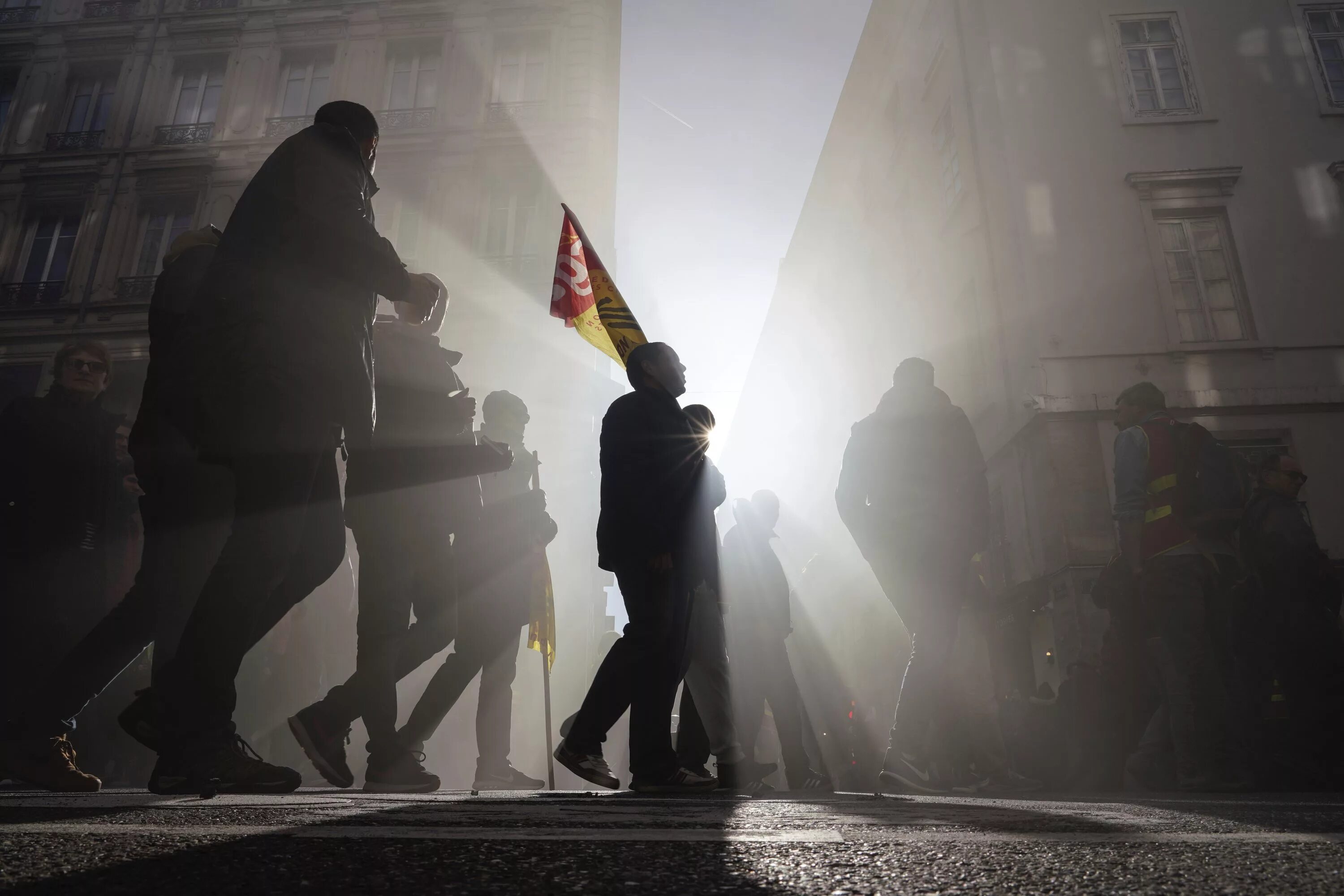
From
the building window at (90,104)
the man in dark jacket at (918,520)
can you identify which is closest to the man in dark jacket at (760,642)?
the man in dark jacket at (918,520)

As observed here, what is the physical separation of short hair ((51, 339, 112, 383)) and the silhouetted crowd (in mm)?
37

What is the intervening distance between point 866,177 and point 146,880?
2589 centimetres

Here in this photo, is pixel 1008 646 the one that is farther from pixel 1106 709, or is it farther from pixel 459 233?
pixel 459 233

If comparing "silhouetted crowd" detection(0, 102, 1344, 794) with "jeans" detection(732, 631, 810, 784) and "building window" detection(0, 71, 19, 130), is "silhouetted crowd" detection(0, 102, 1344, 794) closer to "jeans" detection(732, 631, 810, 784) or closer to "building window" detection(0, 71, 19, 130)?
"jeans" detection(732, 631, 810, 784)

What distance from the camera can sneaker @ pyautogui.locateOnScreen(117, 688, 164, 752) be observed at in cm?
218

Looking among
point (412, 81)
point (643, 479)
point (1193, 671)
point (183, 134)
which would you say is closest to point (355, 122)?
point (643, 479)

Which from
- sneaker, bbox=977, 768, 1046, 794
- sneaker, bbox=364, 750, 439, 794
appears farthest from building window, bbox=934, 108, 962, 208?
sneaker, bbox=364, 750, 439, 794

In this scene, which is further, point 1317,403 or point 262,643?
point 1317,403

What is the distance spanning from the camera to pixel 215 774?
1.95m

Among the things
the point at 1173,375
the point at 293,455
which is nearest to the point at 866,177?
the point at 1173,375

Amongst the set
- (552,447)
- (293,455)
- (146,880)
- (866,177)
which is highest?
(866,177)

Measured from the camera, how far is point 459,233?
777 inches

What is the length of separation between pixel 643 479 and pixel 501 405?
2534 mm

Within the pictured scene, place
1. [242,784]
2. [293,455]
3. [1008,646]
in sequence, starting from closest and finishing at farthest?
[242,784], [293,455], [1008,646]
